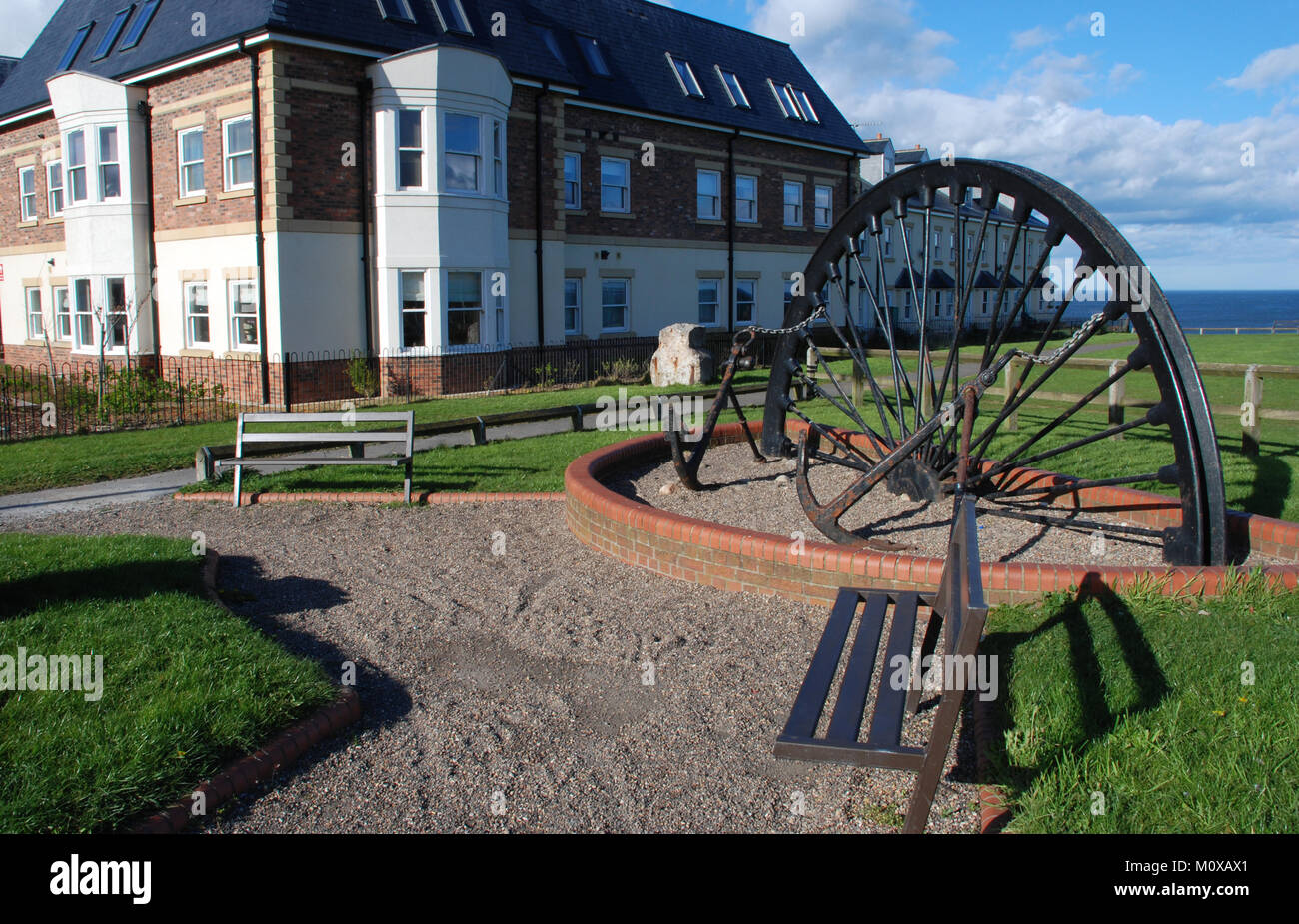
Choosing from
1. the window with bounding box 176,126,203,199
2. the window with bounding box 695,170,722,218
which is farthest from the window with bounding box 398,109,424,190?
the window with bounding box 695,170,722,218

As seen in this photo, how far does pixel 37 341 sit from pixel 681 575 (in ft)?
87.9

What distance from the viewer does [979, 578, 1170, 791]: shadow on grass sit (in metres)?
4.27

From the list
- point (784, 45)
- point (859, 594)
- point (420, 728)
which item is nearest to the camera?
point (420, 728)

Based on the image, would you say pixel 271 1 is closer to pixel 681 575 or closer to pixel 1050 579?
pixel 681 575

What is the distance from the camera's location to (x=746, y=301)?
32.2 m

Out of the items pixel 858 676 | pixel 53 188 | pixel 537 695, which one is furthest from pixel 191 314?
pixel 858 676

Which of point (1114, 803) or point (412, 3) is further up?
point (412, 3)

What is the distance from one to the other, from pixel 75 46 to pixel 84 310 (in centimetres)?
710

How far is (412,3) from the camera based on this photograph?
22359mm

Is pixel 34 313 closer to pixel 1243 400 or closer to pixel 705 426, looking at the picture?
pixel 705 426

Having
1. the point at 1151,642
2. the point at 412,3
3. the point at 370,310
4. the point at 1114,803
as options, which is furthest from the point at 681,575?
the point at 412,3

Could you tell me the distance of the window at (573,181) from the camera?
26.2 m

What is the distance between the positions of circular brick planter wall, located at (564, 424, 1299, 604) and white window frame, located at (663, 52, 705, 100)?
23266mm

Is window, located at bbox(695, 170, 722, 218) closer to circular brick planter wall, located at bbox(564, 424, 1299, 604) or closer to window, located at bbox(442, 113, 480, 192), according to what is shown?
window, located at bbox(442, 113, 480, 192)
